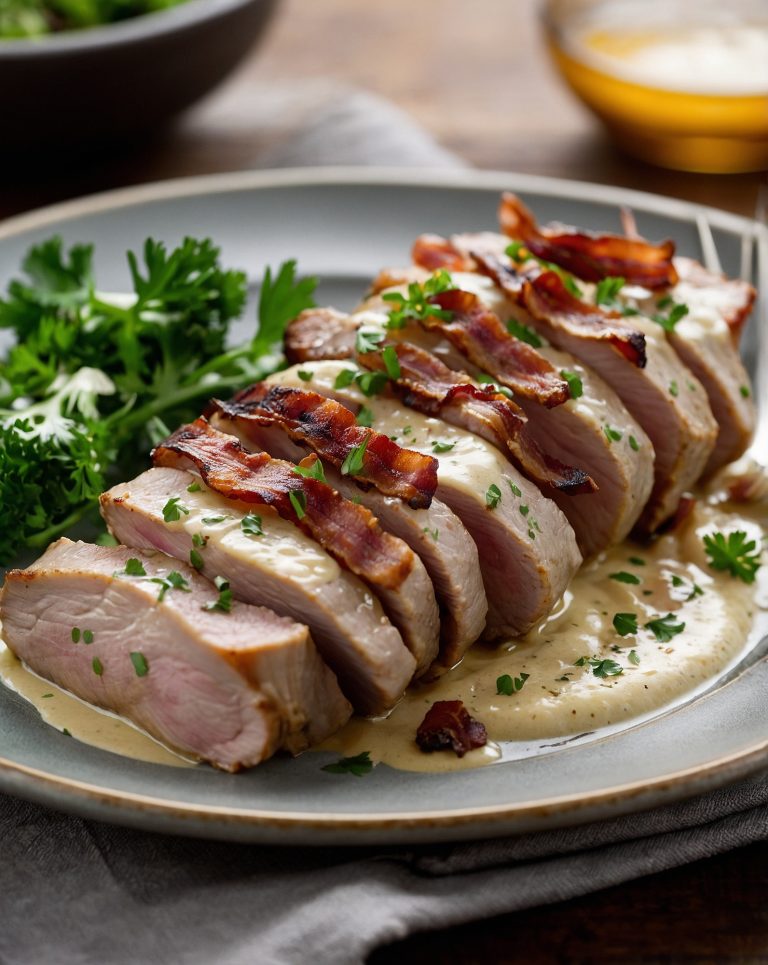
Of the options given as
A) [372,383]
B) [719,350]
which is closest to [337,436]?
[372,383]

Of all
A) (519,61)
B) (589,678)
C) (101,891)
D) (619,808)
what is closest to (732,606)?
(589,678)

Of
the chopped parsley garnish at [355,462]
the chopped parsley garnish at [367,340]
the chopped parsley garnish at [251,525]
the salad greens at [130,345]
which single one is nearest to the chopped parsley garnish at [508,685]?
the chopped parsley garnish at [355,462]

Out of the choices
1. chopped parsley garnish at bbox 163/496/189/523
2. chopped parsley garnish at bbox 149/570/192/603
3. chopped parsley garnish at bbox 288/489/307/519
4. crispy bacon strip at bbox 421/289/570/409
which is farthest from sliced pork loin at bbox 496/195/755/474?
chopped parsley garnish at bbox 149/570/192/603

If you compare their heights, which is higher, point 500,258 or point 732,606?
point 500,258

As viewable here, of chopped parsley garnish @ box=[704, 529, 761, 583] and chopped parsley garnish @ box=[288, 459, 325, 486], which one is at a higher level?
chopped parsley garnish @ box=[288, 459, 325, 486]

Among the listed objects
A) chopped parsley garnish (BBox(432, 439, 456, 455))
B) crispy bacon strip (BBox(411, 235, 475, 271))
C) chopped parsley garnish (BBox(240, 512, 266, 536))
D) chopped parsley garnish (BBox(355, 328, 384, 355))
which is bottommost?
crispy bacon strip (BBox(411, 235, 475, 271))

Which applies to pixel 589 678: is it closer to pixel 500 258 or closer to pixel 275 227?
pixel 500 258

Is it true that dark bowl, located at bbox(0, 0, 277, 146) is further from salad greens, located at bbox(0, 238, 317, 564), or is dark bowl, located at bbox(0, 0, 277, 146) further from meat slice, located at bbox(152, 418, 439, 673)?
meat slice, located at bbox(152, 418, 439, 673)
